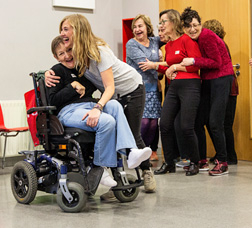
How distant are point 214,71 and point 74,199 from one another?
197 centimetres

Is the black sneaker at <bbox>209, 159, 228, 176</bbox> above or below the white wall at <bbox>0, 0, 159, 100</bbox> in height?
below

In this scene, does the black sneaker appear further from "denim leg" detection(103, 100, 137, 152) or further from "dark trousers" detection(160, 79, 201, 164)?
"denim leg" detection(103, 100, 137, 152)

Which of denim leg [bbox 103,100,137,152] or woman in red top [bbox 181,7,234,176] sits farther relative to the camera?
woman in red top [bbox 181,7,234,176]

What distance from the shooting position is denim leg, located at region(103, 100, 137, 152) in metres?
3.03

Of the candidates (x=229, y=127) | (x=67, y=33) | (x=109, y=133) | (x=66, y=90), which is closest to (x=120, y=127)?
(x=109, y=133)

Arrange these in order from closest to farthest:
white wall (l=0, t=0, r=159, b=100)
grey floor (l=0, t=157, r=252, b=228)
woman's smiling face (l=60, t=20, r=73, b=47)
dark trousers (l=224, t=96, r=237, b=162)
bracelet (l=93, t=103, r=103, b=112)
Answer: grey floor (l=0, t=157, r=252, b=228) < bracelet (l=93, t=103, r=103, b=112) < woman's smiling face (l=60, t=20, r=73, b=47) < dark trousers (l=224, t=96, r=237, b=162) < white wall (l=0, t=0, r=159, b=100)

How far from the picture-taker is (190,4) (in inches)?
223

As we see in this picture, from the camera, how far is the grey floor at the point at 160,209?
109 inches

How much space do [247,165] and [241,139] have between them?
43 centimetres

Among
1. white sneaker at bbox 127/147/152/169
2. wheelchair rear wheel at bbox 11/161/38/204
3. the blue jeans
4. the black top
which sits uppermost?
the black top

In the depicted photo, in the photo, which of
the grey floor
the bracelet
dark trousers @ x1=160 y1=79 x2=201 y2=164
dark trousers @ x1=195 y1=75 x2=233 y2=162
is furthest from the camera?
dark trousers @ x1=195 y1=75 x2=233 y2=162

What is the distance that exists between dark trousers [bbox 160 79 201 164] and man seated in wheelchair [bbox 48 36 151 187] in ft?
3.75

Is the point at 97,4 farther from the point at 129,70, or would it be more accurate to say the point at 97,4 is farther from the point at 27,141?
the point at 129,70

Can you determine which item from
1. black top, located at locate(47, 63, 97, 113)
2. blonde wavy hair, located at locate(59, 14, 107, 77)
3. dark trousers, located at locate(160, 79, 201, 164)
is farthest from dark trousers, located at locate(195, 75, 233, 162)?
blonde wavy hair, located at locate(59, 14, 107, 77)
